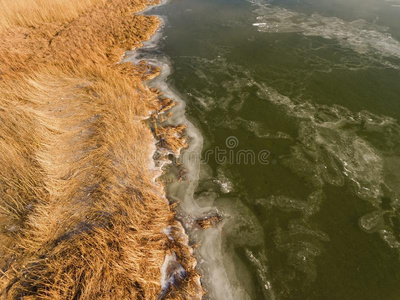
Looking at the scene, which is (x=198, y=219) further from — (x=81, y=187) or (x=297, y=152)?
(x=297, y=152)

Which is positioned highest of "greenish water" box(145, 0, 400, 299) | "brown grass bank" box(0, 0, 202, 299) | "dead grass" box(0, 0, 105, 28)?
"dead grass" box(0, 0, 105, 28)

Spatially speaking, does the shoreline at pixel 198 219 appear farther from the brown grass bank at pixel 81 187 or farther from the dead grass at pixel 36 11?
the dead grass at pixel 36 11

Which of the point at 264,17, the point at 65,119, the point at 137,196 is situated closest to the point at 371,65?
the point at 264,17

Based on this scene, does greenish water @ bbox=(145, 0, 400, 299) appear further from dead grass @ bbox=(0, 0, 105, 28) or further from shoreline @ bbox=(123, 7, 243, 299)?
dead grass @ bbox=(0, 0, 105, 28)

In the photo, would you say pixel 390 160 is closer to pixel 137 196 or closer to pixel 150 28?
pixel 137 196

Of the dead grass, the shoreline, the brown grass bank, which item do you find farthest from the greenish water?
the dead grass

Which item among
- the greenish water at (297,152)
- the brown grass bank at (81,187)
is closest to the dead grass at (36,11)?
the brown grass bank at (81,187)

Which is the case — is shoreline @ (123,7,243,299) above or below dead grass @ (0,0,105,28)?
below
